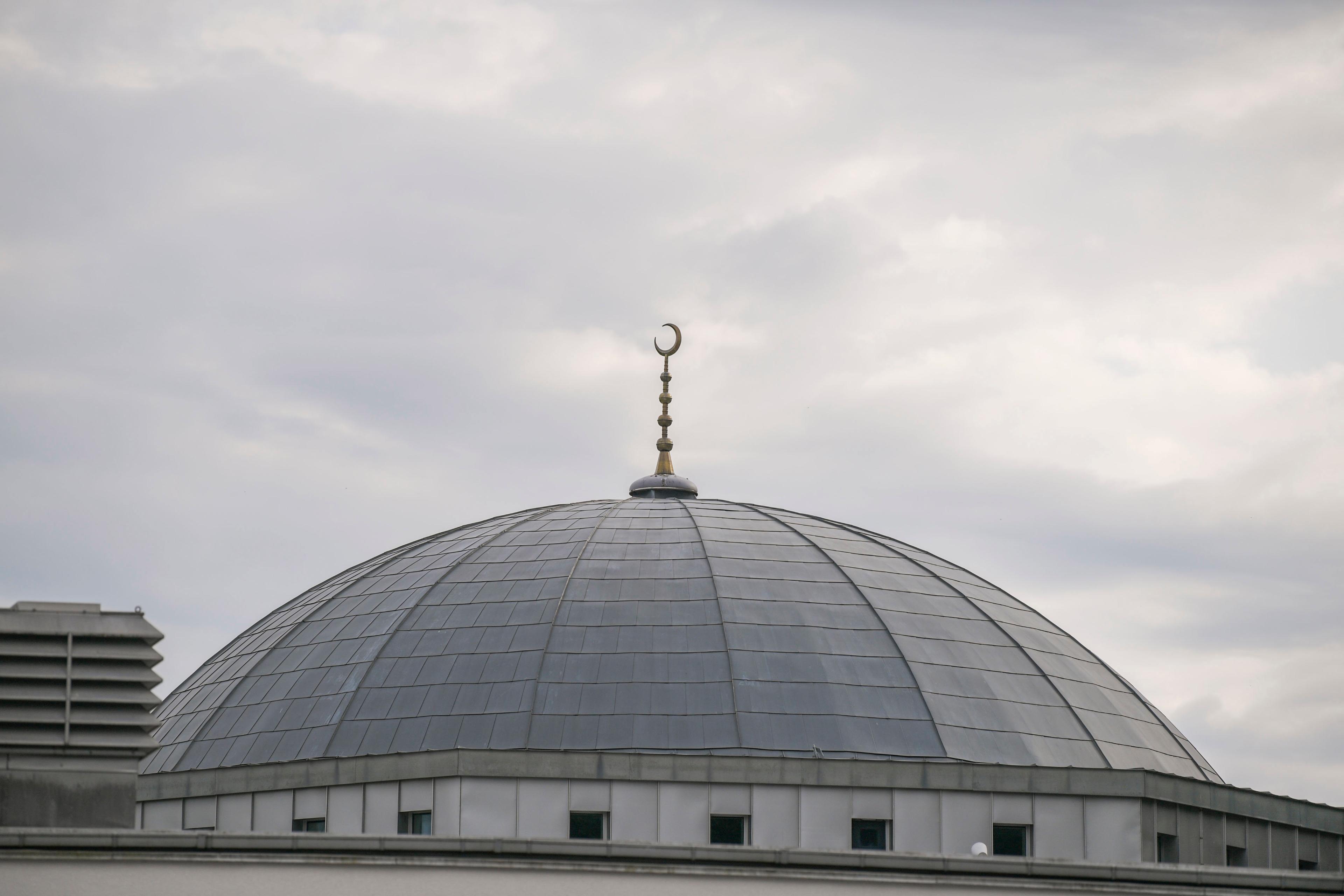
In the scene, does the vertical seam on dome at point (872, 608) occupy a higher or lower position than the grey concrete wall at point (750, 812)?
higher

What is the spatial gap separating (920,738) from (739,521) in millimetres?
10413

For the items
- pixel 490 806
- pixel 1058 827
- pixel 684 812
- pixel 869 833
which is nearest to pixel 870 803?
pixel 869 833

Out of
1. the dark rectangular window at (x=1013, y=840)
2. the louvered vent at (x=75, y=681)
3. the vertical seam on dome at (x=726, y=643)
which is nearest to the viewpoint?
the louvered vent at (x=75, y=681)

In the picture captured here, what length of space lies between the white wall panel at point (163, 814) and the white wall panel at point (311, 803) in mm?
3528

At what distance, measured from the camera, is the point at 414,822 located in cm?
3888

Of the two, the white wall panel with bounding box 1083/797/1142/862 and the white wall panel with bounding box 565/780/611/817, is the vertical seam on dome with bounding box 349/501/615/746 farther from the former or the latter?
the white wall panel with bounding box 1083/797/1142/862

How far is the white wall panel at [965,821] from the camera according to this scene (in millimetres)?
38938

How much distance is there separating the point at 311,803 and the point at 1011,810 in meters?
14.3

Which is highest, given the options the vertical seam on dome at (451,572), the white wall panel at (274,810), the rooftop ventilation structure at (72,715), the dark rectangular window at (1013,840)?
the vertical seam on dome at (451,572)

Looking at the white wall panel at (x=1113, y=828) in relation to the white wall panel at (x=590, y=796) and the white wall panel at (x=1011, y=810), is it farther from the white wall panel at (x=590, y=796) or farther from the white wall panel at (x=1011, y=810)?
the white wall panel at (x=590, y=796)

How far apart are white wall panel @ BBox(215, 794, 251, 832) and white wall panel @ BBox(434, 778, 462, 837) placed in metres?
4.79

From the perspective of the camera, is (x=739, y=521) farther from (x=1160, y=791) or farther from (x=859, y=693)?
(x=1160, y=791)

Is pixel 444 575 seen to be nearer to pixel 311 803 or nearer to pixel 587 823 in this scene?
pixel 311 803

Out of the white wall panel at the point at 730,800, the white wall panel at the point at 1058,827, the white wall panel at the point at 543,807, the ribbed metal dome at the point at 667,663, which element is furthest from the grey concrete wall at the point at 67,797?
the white wall panel at the point at 1058,827
